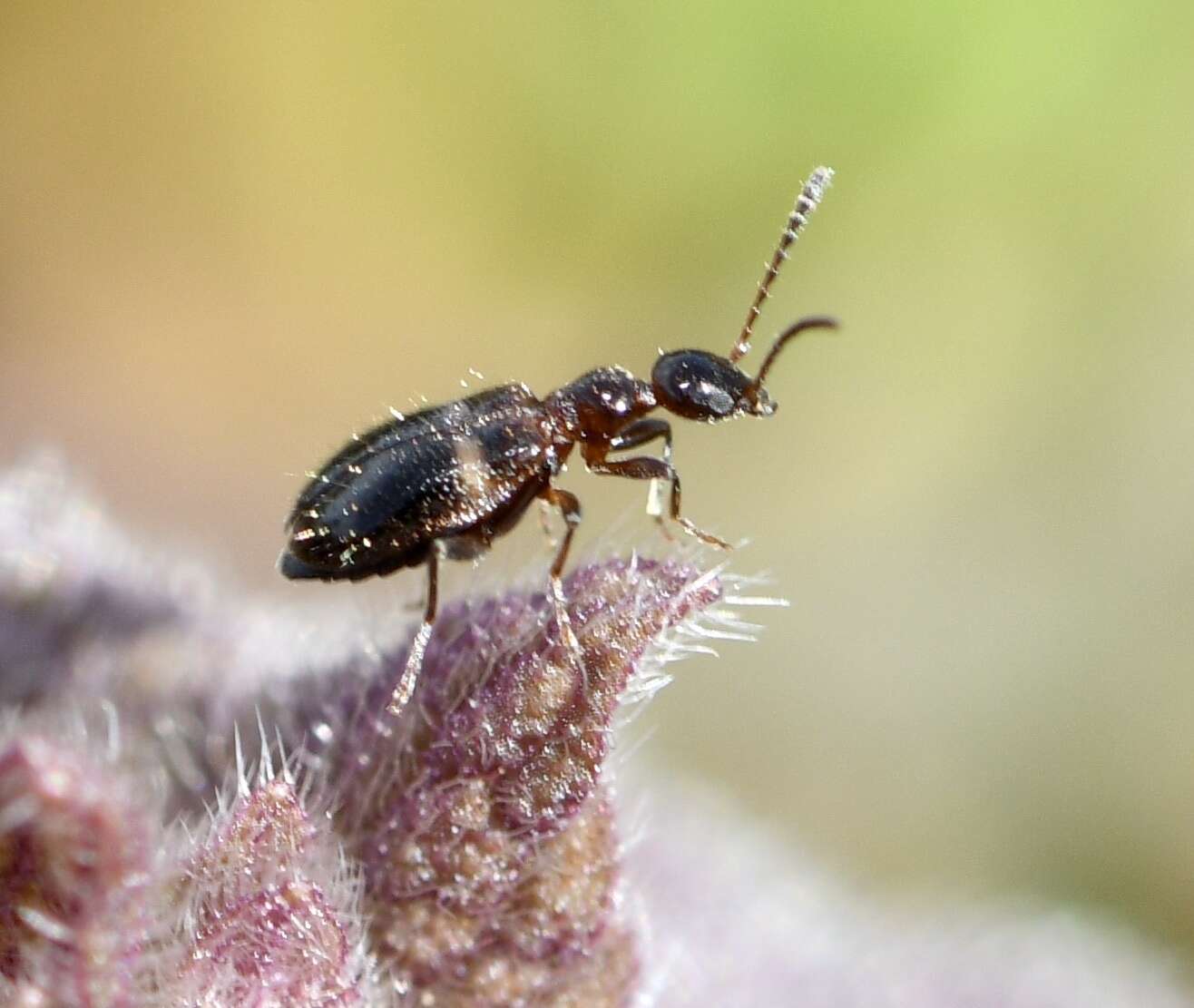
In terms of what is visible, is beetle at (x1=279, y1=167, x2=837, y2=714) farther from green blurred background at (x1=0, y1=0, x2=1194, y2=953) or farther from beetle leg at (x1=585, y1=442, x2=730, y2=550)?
green blurred background at (x1=0, y1=0, x2=1194, y2=953)

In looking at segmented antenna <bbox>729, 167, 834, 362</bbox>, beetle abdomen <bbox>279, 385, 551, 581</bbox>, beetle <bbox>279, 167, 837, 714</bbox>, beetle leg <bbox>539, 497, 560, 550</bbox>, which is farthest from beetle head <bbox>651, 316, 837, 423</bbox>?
beetle abdomen <bbox>279, 385, 551, 581</bbox>

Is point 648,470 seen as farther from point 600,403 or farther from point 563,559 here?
point 563,559

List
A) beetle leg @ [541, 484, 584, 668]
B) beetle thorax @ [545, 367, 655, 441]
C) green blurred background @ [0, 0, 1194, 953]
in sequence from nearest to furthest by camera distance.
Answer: beetle leg @ [541, 484, 584, 668] → beetle thorax @ [545, 367, 655, 441] → green blurred background @ [0, 0, 1194, 953]

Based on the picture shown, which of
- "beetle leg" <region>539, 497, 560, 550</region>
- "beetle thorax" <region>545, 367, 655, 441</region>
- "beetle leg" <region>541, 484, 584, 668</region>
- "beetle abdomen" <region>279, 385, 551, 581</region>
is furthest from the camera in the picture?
"beetle thorax" <region>545, 367, 655, 441</region>

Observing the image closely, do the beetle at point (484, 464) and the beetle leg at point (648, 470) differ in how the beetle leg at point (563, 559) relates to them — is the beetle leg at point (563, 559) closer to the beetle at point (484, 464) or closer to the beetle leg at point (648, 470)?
the beetle at point (484, 464)

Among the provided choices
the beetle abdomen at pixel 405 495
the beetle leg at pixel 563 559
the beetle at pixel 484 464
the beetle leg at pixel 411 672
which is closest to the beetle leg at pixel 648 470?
the beetle at pixel 484 464

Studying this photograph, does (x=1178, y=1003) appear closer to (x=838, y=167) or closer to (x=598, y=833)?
(x=598, y=833)

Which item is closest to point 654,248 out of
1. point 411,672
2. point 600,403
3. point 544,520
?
point 600,403
